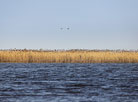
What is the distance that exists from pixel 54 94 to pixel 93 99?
7.38 feet

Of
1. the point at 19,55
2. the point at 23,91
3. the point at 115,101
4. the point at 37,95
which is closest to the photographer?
the point at 115,101

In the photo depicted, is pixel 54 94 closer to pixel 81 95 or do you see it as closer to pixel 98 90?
pixel 81 95

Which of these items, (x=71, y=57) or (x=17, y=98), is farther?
(x=71, y=57)

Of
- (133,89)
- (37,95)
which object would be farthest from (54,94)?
(133,89)

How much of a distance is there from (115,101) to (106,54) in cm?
3169

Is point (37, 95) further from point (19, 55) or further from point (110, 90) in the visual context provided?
point (19, 55)

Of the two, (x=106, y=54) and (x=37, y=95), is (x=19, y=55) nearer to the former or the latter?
(x=106, y=54)

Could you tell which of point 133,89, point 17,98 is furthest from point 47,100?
point 133,89

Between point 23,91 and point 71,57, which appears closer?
point 23,91

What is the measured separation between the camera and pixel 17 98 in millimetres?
22297

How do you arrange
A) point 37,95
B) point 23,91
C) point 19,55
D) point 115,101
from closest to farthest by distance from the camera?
point 115,101 → point 37,95 → point 23,91 → point 19,55

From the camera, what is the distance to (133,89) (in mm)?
26531

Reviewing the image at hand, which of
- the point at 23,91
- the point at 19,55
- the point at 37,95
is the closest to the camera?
the point at 37,95

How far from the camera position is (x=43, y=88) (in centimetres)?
2652
